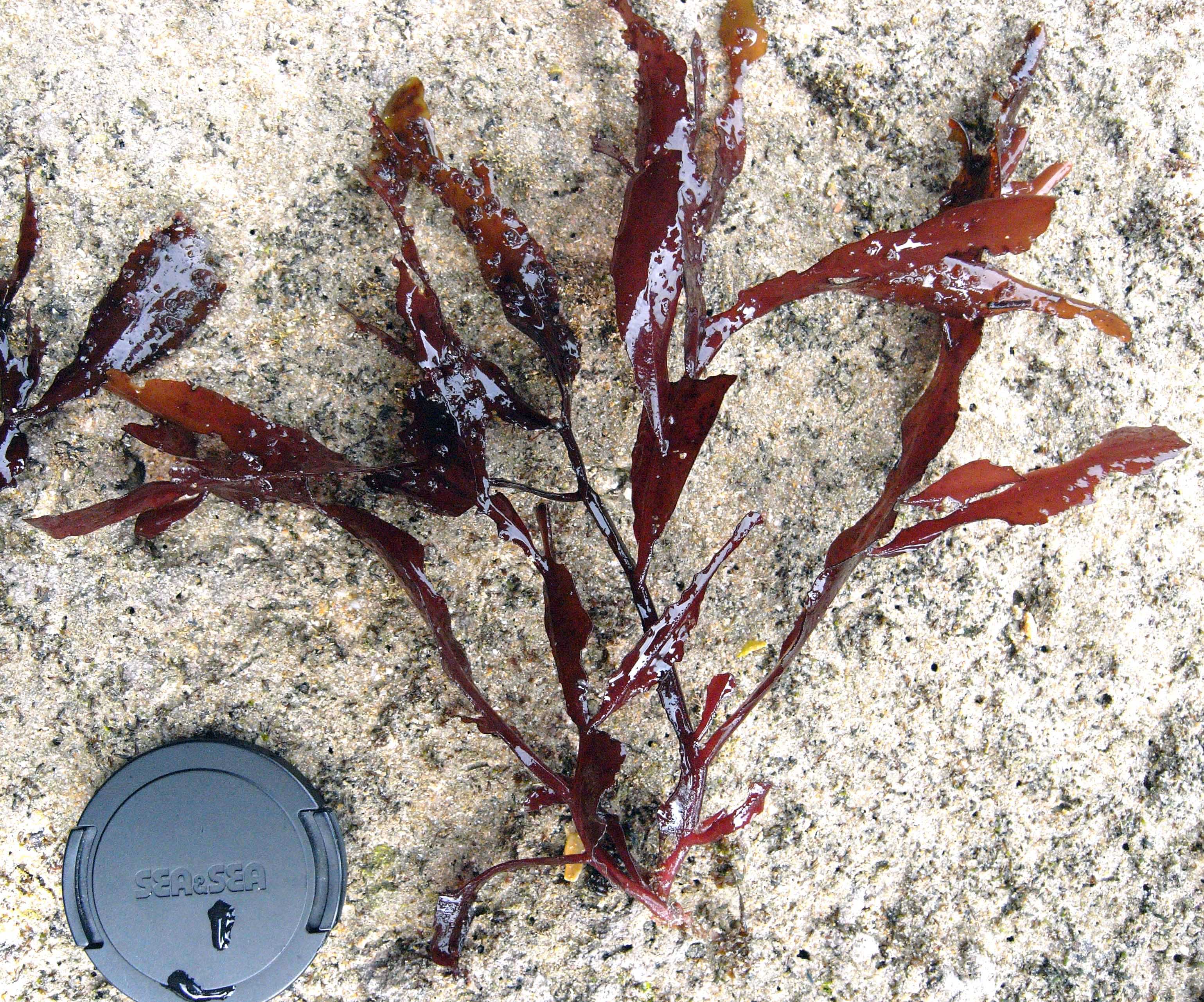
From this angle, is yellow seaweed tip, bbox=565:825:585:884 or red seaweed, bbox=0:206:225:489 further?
yellow seaweed tip, bbox=565:825:585:884

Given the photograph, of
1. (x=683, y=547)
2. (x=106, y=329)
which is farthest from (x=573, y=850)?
(x=106, y=329)

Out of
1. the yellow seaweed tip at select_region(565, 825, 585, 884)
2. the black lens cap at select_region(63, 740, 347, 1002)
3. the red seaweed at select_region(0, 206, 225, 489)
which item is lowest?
the black lens cap at select_region(63, 740, 347, 1002)

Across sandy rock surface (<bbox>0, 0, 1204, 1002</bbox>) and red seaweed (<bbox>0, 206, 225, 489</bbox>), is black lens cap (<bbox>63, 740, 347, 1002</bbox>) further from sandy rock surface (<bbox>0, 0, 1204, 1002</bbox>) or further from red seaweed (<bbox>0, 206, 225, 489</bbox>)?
red seaweed (<bbox>0, 206, 225, 489</bbox>)

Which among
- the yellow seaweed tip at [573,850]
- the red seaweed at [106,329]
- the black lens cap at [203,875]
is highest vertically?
the red seaweed at [106,329]

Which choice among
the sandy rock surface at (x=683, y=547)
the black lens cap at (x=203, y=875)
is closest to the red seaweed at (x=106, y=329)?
the sandy rock surface at (x=683, y=547)

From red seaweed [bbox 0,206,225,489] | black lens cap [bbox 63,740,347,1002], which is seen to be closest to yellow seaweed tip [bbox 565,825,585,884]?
black lens cap [bbox 63,740,347,1002]

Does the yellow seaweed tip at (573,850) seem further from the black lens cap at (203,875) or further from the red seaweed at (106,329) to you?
the red seaweed at (106,329)

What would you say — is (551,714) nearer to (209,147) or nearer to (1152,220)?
(209,147)

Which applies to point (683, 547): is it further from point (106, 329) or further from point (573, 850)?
point (106, 329)
